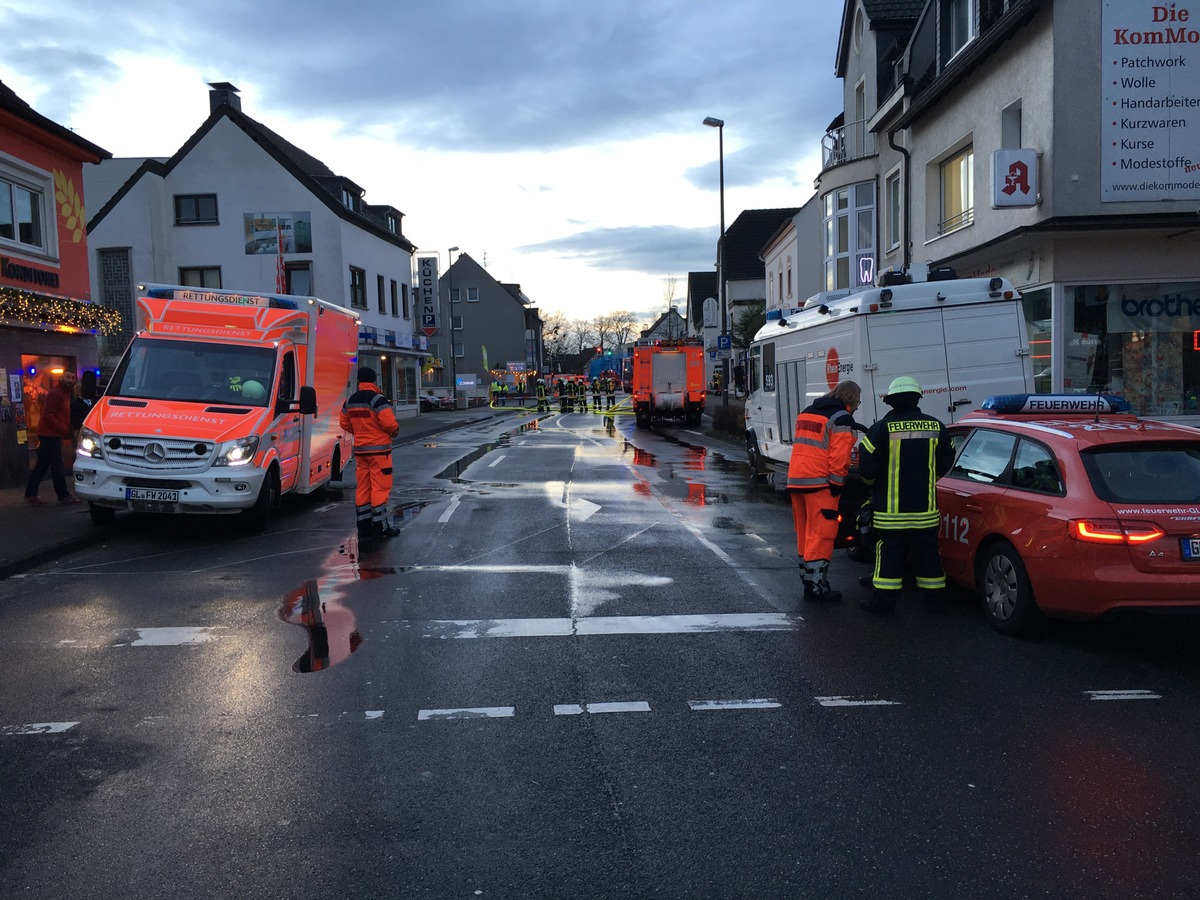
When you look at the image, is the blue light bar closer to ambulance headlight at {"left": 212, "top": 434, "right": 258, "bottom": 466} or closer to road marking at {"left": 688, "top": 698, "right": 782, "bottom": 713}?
road marking at {"left": 688, "top": 698, "right": 782, "bottom": 713}

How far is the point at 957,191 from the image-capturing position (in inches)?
774

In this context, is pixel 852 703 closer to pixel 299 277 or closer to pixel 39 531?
pixel 39 531

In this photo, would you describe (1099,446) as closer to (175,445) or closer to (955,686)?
(955,686)

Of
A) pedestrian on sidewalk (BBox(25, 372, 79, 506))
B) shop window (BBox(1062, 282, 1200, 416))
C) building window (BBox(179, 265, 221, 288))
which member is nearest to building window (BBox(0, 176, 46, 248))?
pedestrian on sidewalk (BBox(25, 372, 79, 506))

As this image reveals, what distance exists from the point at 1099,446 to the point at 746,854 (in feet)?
13.2

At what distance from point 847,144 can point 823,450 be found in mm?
20744

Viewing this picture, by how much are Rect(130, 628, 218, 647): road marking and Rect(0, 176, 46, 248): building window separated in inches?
480

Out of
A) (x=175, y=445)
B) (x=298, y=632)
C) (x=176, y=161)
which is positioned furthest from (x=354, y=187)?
(x=298, y=632)

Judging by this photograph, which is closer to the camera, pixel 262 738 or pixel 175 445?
pixel 262 738

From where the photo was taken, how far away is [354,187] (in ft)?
133

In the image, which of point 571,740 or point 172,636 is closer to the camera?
point 571,740

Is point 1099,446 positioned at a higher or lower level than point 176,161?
lower

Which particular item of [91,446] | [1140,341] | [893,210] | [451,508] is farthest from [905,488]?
[893,210]

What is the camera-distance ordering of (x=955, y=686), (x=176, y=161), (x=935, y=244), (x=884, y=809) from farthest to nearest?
(x=176, y=161) → (x=935, y=244) → (x=955, y=686) → (x=884, y=809)
